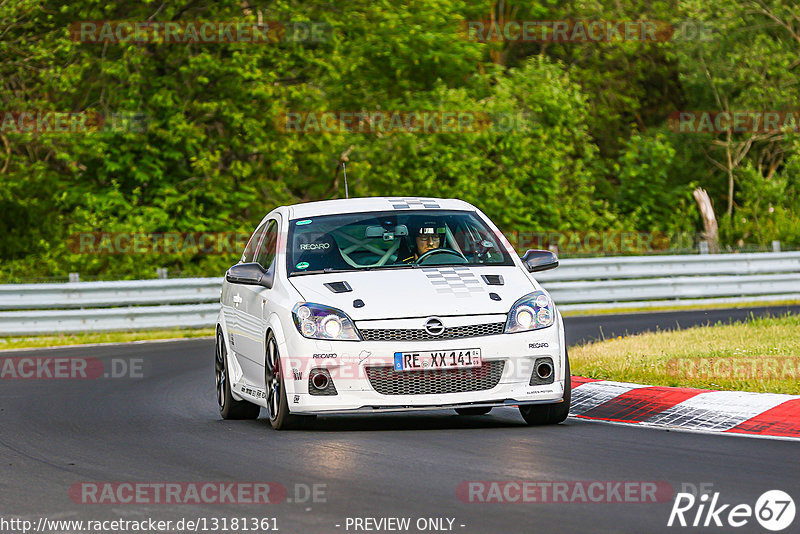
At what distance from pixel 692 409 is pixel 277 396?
2.87 metres

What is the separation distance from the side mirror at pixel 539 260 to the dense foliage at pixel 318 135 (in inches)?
759

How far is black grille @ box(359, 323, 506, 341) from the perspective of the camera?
31.2ft

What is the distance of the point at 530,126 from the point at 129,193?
954cm

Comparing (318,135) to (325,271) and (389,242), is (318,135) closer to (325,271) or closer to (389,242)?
(389,242)

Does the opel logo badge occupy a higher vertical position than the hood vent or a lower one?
lower

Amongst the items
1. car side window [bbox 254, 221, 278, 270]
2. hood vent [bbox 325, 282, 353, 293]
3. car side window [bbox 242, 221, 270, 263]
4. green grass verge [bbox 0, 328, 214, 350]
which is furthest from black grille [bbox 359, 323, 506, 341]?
green grass verge [bbox 0, 328, 214, 350]

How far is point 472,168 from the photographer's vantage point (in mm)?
33438

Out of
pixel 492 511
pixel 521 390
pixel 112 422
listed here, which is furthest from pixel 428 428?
pixel 492 511

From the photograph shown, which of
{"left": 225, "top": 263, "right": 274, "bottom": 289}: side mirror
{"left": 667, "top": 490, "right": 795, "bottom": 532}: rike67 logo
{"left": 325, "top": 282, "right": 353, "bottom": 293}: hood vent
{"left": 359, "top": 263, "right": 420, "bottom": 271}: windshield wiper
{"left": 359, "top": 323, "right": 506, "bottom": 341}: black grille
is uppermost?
{"left": 359, "top": 263, "right": 420, "bottom": 271}: windshield wiper

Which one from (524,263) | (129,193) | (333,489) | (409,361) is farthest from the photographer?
(129,193)

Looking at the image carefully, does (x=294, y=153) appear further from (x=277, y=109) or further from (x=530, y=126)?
(x=530, y=126)

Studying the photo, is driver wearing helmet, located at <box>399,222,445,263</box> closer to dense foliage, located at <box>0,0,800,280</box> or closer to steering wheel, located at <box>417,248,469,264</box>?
steering wheel, located at <box>417,248,469,264</box>

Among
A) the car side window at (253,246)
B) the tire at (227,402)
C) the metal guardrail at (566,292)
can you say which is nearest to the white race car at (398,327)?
the tire at (227,402)

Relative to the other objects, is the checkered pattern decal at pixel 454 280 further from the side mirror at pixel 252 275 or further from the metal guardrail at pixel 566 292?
the metal guardrail at pixel 566 292
